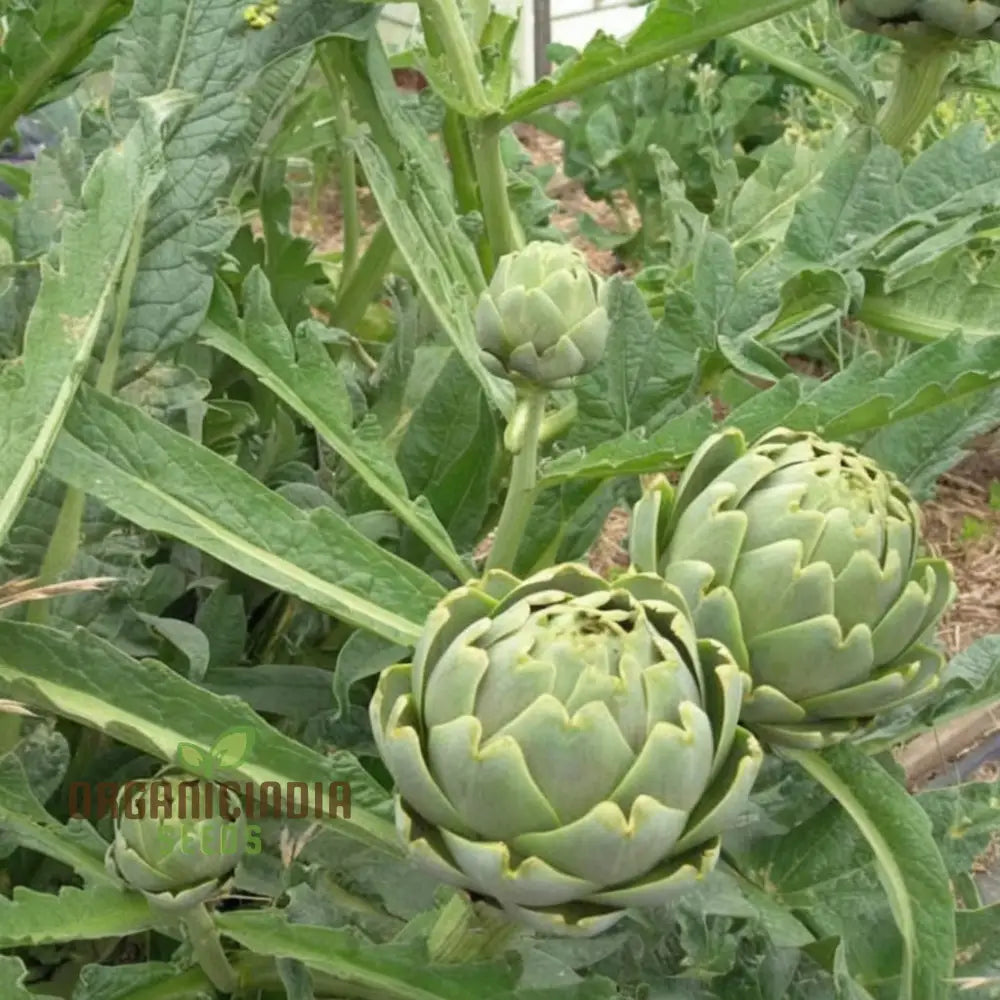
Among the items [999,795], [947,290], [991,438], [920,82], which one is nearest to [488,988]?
[999,795]

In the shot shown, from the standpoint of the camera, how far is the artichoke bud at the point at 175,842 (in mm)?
468

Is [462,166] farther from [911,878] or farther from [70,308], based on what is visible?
[911,878]

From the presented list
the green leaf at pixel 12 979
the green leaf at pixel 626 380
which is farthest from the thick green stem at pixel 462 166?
the green leaf at pixel 12 979

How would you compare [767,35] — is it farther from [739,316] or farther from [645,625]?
[645,625]

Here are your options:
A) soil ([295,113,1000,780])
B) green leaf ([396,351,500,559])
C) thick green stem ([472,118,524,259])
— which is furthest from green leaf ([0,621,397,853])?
soil ([295,113,1000,780])

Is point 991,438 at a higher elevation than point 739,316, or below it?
below

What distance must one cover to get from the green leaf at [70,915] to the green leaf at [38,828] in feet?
0.13

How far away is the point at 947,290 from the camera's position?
74 cm

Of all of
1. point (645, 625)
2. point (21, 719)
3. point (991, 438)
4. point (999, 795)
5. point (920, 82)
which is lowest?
point (991, 438)

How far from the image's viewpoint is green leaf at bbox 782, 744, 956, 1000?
521 millimetres

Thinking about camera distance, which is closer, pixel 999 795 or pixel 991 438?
pixel 999 795

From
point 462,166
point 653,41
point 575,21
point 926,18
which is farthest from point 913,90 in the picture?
point 575,21

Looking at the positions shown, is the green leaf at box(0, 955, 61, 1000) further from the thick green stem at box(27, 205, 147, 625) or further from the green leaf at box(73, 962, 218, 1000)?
the thick green stem at box(27, 205, 147, 625)

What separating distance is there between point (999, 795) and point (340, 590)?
0.39 m
